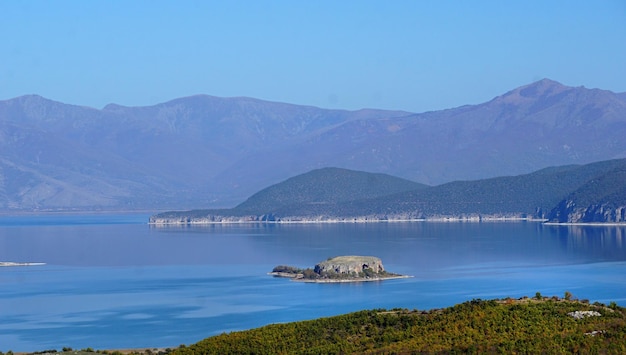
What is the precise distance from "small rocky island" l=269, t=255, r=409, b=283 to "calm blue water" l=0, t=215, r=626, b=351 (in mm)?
2912

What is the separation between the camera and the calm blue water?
84.3 meters

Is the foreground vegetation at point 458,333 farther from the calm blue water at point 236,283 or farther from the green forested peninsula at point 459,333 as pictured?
the calm blue water at point 236,283

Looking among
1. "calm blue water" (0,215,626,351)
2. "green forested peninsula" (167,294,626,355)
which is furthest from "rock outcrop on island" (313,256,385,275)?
"green forested peninsula" (167,294,626,355)

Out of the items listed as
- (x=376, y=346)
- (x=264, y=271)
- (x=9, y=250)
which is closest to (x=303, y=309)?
(x=264, y=271)

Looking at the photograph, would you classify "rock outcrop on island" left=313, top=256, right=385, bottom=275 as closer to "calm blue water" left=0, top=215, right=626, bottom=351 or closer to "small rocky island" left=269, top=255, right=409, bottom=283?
Result: "small rocky island" left=269, top=255, right=409, bottom=283

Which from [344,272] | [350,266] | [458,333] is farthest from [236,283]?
[458,333]

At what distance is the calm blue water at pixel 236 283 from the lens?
84.3 meters

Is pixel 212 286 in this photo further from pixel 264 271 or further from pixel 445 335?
pixel 445 335

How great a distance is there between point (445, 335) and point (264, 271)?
295ft

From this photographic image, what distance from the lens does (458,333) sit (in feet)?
140

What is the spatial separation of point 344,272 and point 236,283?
35.6ft

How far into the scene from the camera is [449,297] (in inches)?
3839

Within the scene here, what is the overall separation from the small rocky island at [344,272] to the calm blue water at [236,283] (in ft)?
9.55

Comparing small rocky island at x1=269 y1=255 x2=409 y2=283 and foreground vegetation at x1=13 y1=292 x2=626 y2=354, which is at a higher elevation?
small rocky island at x1=269 y1=255 x2=409 y2=283
